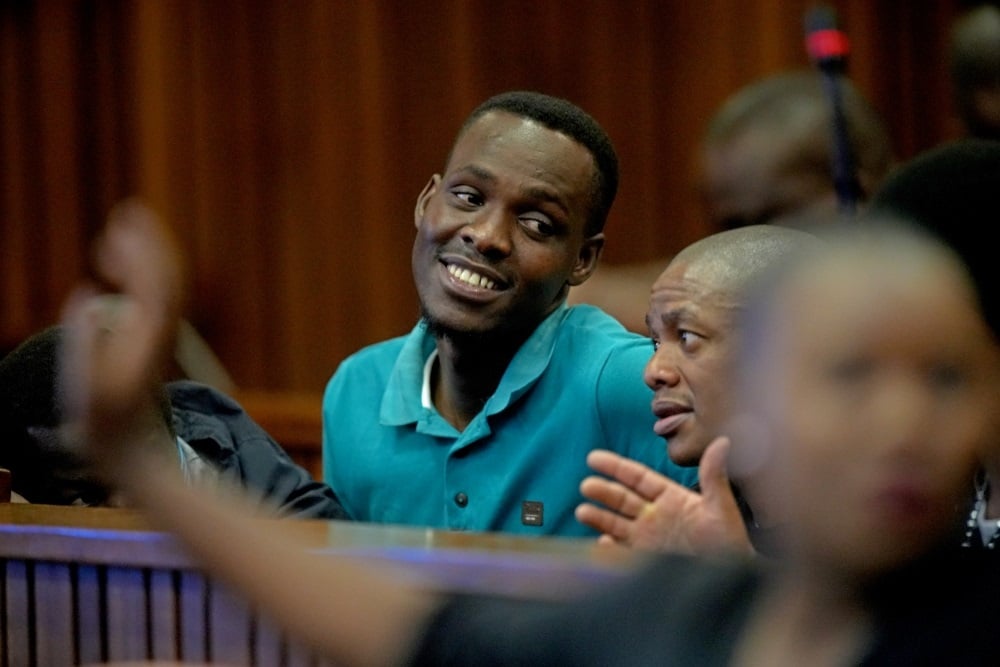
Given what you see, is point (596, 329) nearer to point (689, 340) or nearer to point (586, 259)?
point (586, 259)

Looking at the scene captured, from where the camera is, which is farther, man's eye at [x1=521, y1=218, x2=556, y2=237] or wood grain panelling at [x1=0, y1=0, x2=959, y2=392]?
wood grain panelling at [x1=0, y1=0, x2=959, y2=392]

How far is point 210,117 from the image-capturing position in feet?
13.8

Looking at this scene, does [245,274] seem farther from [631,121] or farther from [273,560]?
[273,560]

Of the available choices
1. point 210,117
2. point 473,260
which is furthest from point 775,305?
point 210,117

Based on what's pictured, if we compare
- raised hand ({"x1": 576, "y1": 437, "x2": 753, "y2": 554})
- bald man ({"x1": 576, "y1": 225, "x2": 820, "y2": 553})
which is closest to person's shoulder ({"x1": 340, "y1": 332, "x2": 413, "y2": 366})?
bald man ({"x1": 576, "y1": 225, "x2": 820, "y2": 553})

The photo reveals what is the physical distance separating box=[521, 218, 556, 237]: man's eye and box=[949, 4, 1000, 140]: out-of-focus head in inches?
38.7

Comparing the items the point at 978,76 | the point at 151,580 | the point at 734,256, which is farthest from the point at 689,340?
the point at 978,76

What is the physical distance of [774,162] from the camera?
2676 millimetres

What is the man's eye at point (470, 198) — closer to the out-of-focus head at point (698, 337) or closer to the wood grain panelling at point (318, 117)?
the out-of-focus head at point (698, 337)

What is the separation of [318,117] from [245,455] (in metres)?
2.13

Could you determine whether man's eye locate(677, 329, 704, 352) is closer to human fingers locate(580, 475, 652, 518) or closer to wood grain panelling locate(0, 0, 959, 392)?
human fingers locate(580, 475, 652, 518)

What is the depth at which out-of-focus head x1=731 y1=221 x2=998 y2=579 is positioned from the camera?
29.6 inches

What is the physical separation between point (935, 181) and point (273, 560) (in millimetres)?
591

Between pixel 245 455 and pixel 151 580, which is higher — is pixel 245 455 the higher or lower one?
the lower one
